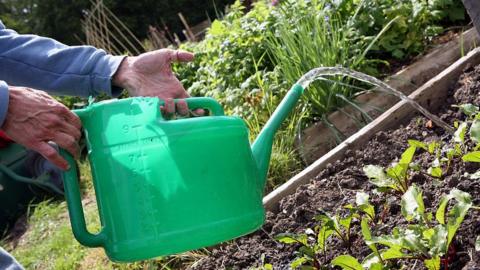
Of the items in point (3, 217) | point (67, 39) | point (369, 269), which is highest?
point (369, 269)

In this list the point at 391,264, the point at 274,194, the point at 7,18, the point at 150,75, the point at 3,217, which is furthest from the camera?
the point at 7,18

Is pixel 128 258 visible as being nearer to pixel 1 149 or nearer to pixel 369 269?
pixel 369 269

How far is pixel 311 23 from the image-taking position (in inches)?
125

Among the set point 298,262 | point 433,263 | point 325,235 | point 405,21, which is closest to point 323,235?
point 325,235

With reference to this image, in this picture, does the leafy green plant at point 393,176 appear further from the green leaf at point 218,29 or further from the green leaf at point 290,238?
the green leaf at point 218,29

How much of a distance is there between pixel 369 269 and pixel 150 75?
807mm

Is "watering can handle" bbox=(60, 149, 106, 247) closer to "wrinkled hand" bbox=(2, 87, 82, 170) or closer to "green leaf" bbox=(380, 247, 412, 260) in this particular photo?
"wrinkled hand" bbox=(2, 87, 82, 170)

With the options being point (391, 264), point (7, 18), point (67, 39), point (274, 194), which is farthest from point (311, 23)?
point (7, 18)

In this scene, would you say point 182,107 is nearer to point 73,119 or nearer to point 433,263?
point 73,119

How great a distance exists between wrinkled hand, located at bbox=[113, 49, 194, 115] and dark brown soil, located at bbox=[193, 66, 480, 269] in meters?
0.56

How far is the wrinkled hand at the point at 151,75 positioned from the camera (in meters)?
1.69

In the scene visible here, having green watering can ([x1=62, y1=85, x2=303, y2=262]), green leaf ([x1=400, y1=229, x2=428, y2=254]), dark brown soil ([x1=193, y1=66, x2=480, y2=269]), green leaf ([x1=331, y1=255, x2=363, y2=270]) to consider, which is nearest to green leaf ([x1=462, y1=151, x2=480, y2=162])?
dark brown soil ([x1=193, y1=66, x2=480, y2=269])

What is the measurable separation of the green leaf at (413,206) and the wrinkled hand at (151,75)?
2.30ft

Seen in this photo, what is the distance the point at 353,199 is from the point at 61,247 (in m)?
1.72
